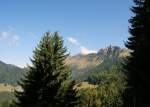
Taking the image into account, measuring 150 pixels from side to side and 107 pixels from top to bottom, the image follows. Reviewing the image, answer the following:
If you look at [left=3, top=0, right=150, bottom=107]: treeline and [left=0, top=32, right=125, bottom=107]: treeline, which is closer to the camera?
[left=3, top=0, right=150, bottom=107]: treeline

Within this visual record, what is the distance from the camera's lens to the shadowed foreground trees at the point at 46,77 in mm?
32031

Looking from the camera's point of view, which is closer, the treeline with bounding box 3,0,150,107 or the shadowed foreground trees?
the treeline with bounding box 3,0,150,107

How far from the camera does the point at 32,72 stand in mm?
33031

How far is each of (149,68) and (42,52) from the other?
47.4 feet

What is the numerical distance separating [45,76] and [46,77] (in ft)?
0.50

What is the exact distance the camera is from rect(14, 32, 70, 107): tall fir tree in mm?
32031

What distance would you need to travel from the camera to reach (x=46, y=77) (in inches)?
1300

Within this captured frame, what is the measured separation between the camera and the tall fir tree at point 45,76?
3203 centimetres

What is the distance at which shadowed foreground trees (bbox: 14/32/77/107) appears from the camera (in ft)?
105

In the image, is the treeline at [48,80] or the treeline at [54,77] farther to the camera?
the treeline at [48,80]

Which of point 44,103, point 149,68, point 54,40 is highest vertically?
point 54,40

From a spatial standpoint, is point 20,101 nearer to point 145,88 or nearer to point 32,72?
point 32,72

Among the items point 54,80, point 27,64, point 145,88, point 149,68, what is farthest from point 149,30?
point 27,64

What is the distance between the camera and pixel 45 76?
1300 inches
